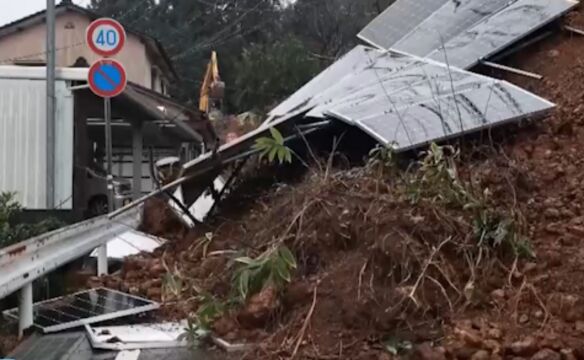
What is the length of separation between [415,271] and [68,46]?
2477 cm

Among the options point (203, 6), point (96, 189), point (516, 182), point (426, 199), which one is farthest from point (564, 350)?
point (203, 6)

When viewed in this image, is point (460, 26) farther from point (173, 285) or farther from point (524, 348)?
point (524, 348)

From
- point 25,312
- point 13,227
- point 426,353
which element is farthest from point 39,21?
point 426,353

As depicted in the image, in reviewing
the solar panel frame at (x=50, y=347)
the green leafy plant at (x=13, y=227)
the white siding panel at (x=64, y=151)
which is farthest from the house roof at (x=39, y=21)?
the solar panel frame at (x=50, y=347)

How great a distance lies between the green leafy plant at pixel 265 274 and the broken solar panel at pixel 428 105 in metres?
1.71

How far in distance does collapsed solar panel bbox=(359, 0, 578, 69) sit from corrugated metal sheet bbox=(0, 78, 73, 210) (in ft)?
14.3

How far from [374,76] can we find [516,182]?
307 cm

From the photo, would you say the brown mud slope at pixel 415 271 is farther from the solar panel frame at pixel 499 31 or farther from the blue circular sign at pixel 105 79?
the blue circular sign at pixel 105 79

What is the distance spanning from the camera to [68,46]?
2834cm

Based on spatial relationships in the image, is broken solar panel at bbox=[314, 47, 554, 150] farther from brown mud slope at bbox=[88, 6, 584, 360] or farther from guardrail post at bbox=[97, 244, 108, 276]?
guardrail post at bbox=[97, 244, 108, 276]

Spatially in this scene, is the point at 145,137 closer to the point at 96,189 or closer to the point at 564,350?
the point at 96,189

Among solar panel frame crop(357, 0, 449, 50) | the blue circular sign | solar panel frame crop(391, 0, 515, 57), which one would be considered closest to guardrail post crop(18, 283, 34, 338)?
the blue circular sign

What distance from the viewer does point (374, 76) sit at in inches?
368

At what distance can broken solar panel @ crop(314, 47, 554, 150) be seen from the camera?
7.14m
